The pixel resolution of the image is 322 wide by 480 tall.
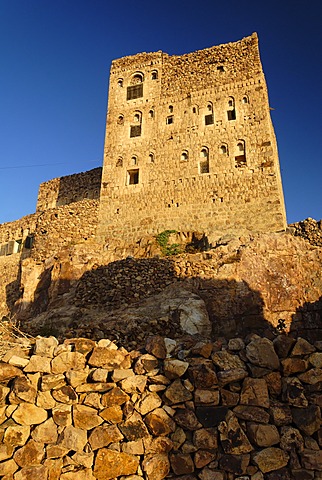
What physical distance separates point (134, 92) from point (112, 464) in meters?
22.8

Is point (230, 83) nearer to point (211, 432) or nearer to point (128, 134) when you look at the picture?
point (128, 134)

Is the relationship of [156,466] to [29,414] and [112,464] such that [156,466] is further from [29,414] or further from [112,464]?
[29,414]

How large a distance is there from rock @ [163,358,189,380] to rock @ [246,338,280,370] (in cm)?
96

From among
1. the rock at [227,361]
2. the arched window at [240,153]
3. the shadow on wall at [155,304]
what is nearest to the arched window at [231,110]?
the arched window at [240,153]

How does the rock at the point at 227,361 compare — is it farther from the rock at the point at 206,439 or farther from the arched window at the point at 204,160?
the arched window at the point at 204,160

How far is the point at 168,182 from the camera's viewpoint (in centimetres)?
1983

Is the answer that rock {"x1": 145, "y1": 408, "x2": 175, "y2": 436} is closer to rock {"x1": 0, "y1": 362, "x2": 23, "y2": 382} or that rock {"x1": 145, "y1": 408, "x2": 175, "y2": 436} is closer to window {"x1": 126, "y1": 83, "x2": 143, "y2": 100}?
rock {"x1": 0, "y1": 362, "x2": 23, "y2": 382}

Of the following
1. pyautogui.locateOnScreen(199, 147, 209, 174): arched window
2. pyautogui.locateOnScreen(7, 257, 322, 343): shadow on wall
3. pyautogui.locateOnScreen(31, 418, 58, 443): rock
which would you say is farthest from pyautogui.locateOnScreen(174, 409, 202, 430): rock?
pyautogui.locateOnScreen(199, 147, 209, 174): arched window

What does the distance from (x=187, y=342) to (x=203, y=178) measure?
14820mm

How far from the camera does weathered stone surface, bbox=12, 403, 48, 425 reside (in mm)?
4445

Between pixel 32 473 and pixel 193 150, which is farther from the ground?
pixel 193 150

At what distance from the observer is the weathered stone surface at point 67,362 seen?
4828mm

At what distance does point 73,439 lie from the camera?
4.36 m

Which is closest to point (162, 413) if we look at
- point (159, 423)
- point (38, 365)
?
point (159, 423)
